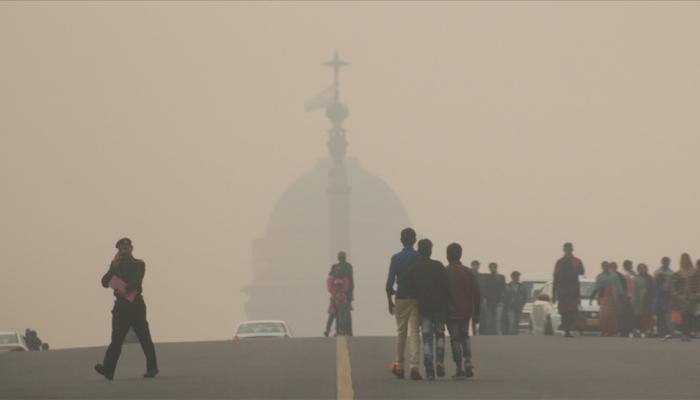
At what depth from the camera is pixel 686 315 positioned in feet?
109

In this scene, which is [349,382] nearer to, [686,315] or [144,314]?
[144,314]

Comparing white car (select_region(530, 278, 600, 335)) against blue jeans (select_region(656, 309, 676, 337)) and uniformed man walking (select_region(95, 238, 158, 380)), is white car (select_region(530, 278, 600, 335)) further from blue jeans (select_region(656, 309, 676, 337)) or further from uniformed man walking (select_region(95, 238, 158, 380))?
uniformed man walking (select_region(95, 238, 158, 380))

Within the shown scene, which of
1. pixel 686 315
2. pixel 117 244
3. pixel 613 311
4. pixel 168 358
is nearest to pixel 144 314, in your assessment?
→ pixel 117 244

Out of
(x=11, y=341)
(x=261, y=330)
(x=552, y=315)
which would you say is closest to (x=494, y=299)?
(x=552, y=315)

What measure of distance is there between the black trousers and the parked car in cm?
2174

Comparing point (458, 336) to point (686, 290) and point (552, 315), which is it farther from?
point (552, 315)

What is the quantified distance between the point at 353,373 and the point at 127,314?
2.74 meters

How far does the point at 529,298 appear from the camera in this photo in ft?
155

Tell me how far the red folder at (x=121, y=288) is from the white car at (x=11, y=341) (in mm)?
22758

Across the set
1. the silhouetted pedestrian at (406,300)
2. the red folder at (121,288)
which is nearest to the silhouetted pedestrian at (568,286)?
the silhouetted pedestrian at (406,300)

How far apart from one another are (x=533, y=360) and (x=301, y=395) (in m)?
7.14

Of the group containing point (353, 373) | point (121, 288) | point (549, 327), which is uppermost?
point (549, 327)

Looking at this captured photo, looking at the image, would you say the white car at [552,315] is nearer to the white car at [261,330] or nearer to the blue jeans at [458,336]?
the white car at [261,330]

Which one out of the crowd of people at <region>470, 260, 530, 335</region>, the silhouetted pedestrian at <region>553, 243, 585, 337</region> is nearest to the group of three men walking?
the silhouetted pedestrian at <region>553, 243, 585, 337</region>
